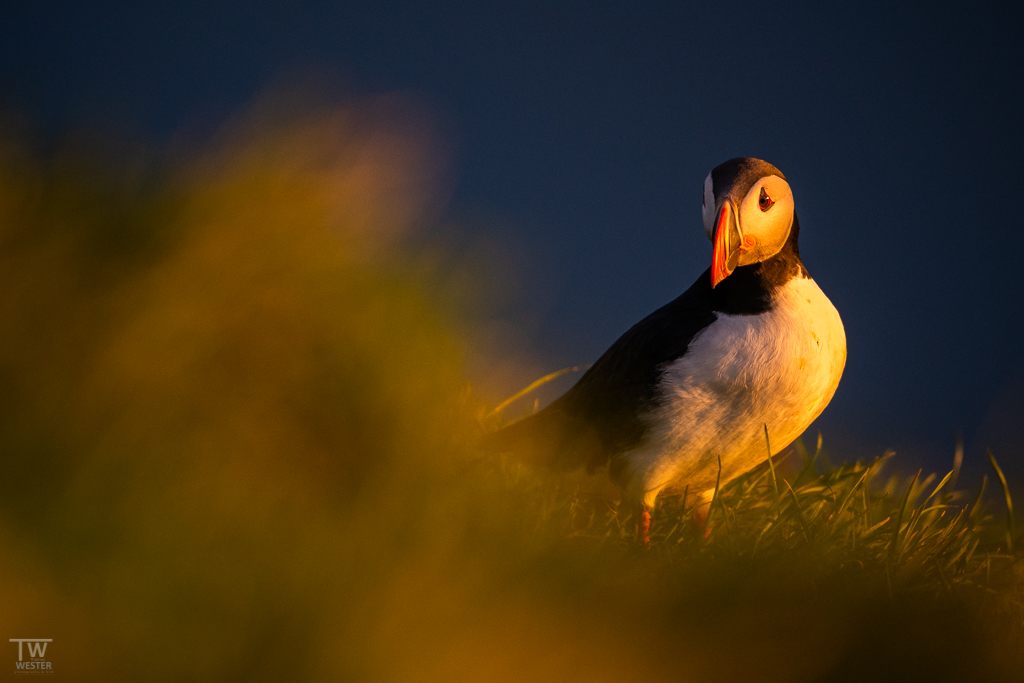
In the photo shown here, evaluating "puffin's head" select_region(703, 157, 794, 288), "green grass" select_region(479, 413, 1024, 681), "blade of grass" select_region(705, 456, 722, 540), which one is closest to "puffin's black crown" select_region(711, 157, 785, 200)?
"puffin's head" select_region(703, 157, 794, 288)

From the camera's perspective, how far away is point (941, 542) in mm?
2203

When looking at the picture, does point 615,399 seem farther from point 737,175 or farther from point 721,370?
point 737,175

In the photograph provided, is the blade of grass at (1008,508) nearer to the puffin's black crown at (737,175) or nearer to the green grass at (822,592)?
the green grass at (822,592)

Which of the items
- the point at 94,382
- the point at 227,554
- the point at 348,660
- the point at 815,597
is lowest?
the point at 815,597

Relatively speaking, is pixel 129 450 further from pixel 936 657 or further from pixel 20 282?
pixel 936 657

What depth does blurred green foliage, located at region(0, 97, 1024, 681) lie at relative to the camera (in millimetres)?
996

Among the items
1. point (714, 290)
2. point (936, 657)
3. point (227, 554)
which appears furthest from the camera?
point (714, 290)

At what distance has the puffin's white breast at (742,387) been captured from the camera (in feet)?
6.50

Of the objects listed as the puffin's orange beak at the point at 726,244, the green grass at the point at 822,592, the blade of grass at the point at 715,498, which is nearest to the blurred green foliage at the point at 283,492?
the green grass at the point at 822,592

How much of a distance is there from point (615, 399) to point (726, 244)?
58 cm

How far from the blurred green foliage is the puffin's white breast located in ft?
1.83

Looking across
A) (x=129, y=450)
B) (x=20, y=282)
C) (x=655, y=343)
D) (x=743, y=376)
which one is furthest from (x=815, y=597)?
(x=20, y=282)

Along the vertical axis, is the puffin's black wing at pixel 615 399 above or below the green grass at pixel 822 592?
above

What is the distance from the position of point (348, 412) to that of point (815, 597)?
1005 mm
